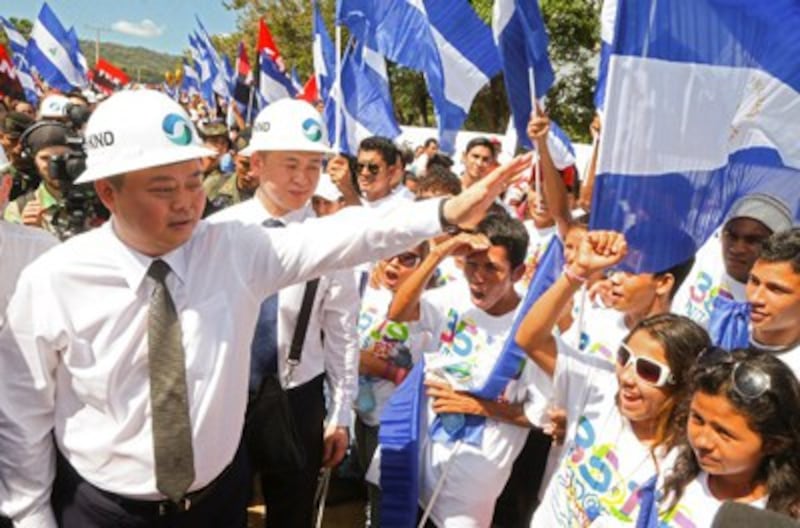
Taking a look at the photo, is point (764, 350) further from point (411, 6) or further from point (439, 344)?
point (411, 6)

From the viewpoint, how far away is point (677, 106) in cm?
229


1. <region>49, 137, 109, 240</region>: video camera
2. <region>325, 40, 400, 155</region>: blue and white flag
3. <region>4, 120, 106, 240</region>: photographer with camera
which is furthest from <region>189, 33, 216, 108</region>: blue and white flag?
<region>49, 137, 109, 240</region>: video camera

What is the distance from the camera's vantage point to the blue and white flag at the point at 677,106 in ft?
7.24

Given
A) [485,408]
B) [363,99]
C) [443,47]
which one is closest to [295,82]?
[363,99]

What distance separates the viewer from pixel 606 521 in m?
2.12

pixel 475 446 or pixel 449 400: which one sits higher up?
pixel 449 400

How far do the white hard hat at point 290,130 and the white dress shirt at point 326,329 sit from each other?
0.82ft

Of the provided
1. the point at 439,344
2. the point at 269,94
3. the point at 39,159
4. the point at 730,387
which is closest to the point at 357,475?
the point at 439,344

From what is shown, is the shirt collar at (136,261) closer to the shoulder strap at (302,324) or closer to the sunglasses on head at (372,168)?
the shoulder strap at (302,324)

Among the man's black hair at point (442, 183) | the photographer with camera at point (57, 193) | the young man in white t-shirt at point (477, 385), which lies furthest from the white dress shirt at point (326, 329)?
the man's black hair at point (442, 183)

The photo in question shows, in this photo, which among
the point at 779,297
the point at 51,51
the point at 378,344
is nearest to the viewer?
the point at 779,297

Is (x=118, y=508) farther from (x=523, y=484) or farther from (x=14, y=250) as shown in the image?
(x=523, y=484)

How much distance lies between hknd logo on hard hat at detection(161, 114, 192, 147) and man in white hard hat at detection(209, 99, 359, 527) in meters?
0.92

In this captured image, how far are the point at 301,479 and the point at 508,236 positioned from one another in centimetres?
126
